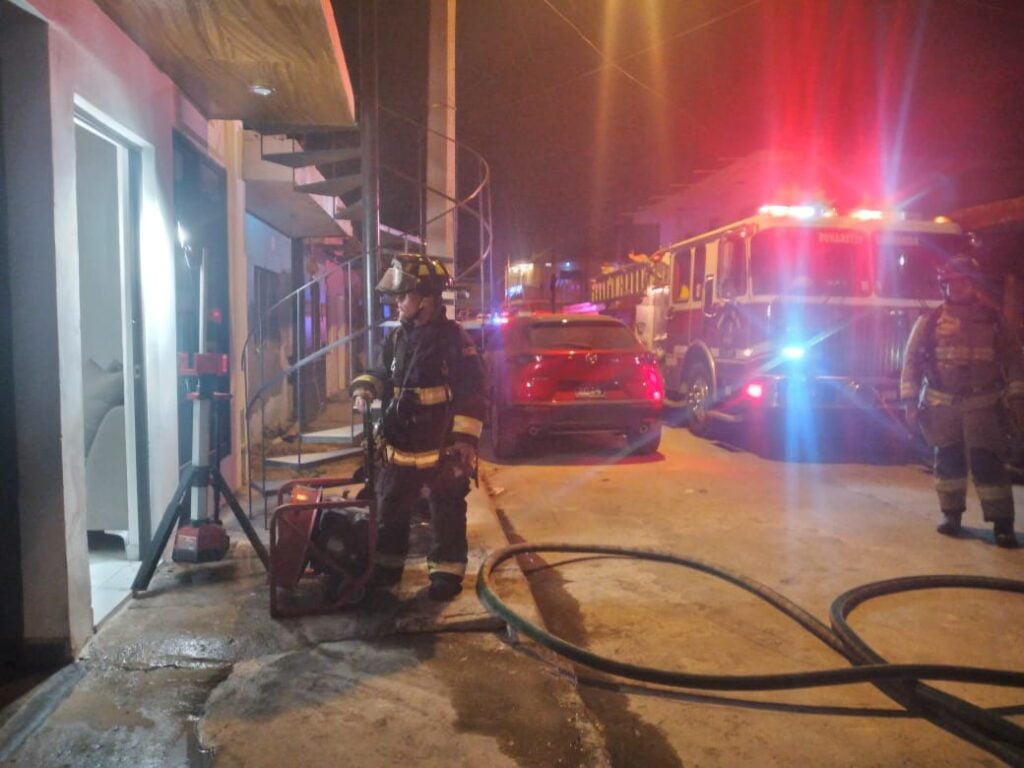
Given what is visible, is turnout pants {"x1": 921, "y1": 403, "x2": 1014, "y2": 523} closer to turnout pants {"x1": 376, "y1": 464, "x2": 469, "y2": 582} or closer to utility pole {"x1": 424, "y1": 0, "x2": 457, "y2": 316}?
turnout pants {"x1": 376, "y1": 464, "x2": 469, "y2": 582}

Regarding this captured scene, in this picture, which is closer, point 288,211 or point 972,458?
point 972,458

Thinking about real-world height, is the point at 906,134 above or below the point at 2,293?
above

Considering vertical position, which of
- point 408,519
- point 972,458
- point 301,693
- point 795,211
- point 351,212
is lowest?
point 301,693

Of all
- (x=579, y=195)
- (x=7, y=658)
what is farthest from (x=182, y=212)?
(x=579, y=195)

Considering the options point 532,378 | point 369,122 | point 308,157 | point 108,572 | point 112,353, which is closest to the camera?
point 108,572

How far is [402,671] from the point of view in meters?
3.13

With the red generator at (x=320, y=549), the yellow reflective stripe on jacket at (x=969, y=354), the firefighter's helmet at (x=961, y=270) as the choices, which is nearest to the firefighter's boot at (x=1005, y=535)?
the yellow reflective stripe on jacket at (x=969, y=354)

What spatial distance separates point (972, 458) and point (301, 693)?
15.8 ft

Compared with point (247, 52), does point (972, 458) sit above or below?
below

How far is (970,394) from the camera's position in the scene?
210 inches

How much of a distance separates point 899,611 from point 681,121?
12525 millimetres

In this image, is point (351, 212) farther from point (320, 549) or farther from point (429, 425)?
point (320, 549)

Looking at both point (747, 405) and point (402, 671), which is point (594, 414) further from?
point (402, 671)

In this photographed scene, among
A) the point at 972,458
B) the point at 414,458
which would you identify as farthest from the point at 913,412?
the point at 414,458
